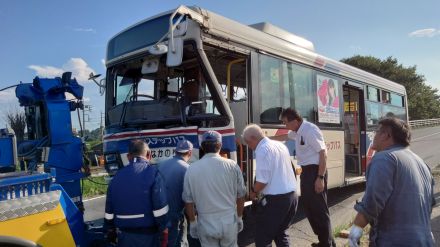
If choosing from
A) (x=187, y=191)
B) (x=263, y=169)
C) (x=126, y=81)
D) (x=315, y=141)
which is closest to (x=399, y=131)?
(x=263, y=169)

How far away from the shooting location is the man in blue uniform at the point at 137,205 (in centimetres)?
379

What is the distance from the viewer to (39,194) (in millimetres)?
3715

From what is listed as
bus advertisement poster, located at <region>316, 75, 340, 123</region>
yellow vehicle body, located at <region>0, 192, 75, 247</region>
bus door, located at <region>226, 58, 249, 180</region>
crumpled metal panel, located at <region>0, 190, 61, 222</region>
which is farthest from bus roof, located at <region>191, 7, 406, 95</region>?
yellow vehicle body, located at <region>0, 192, 75, 247</region>

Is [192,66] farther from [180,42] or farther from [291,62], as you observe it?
Answer: [291,62]

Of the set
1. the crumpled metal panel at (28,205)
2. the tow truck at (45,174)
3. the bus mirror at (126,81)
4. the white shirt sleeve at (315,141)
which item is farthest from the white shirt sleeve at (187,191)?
the bus mirror at (126,81)

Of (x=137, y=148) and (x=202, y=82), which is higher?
(x=202, y=82)

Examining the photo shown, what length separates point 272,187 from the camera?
177 inches

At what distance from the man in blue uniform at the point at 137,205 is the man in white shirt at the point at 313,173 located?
2438 mm

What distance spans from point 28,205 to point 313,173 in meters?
3.73

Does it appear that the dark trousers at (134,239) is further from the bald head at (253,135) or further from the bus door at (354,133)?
the bus door at (354,133)

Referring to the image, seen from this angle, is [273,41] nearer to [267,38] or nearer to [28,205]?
[267,38]

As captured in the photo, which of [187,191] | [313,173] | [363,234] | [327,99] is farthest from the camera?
[327,99]

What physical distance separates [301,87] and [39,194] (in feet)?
17.3

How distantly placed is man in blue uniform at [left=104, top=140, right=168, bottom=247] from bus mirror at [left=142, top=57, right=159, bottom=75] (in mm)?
2414
